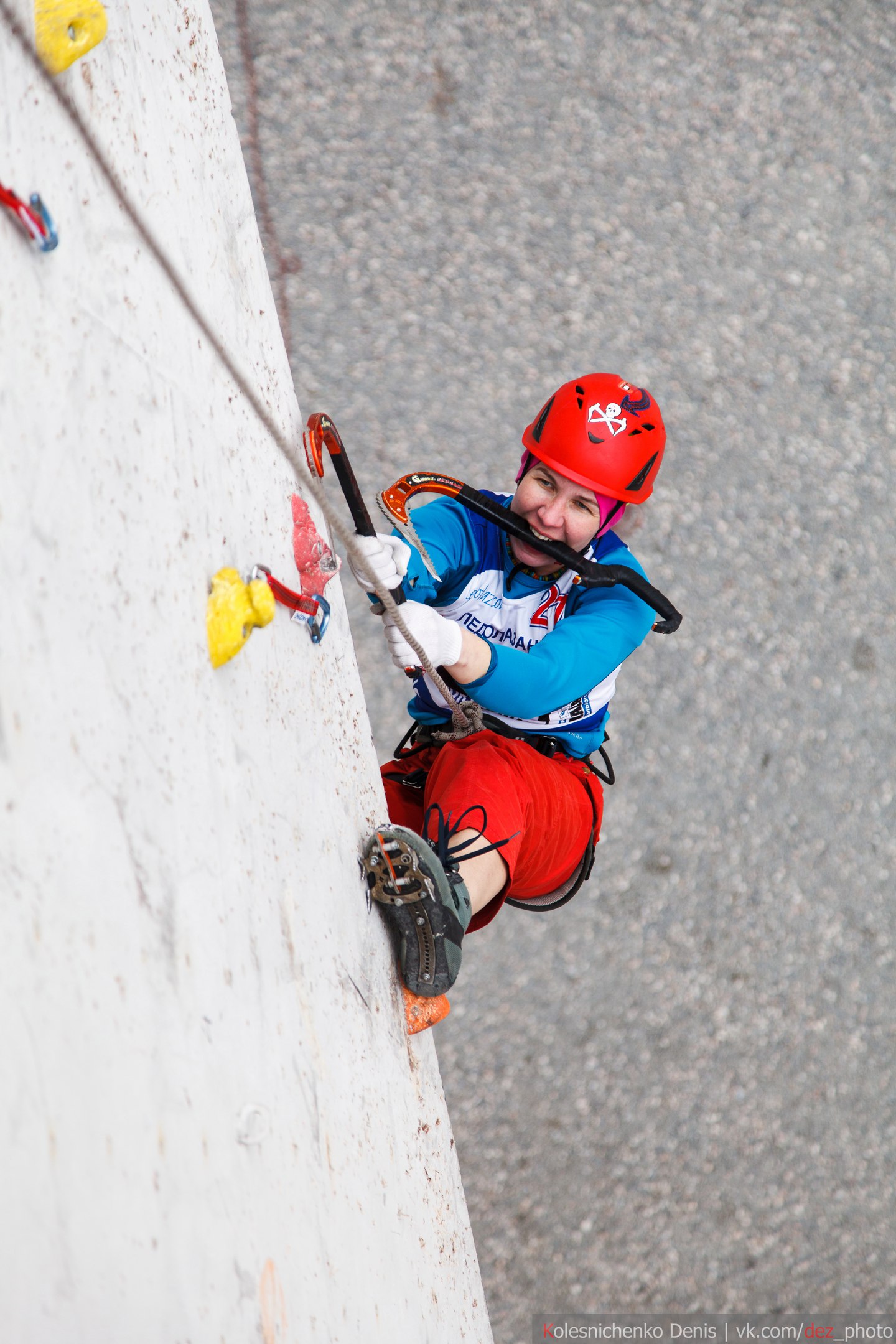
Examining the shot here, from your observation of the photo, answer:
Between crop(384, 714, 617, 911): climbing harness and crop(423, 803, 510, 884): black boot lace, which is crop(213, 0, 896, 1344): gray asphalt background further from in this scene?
crop(423, 803, 510, 884): black boot lace

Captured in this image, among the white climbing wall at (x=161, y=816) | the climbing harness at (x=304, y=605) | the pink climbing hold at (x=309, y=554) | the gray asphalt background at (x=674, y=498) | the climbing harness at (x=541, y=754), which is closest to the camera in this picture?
the white climbing wall at (x=161, y=816)

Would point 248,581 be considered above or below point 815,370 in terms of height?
above


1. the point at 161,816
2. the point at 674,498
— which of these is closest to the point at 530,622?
the point at 161,816

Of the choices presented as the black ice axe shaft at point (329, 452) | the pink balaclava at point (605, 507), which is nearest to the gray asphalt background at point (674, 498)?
the pink balaclava at point (605, 507)

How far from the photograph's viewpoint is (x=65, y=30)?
1.68ft

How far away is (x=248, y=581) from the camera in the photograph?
0.69 metres

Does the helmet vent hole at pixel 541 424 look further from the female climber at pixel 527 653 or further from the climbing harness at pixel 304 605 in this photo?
the climbing harness at pixel 304 605

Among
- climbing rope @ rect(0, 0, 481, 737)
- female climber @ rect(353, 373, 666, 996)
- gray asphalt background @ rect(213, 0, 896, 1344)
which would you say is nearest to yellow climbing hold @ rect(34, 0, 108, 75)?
climbing rope @ rect(0, 0, 481, 737)

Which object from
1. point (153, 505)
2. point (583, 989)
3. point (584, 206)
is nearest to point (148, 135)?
point (153, 505)

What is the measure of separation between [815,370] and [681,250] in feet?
1.60

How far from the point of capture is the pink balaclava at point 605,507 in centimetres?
128

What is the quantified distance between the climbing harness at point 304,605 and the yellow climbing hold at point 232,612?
51 mm

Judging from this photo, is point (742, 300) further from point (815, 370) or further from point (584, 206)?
point (584, 206)

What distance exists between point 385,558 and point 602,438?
0.40 meters
